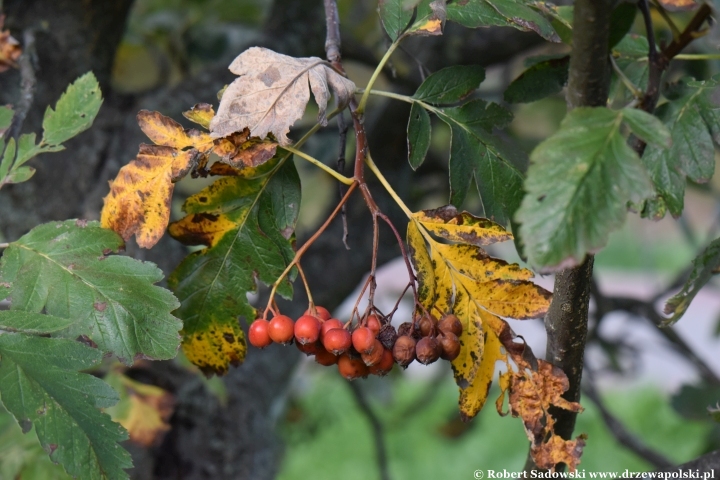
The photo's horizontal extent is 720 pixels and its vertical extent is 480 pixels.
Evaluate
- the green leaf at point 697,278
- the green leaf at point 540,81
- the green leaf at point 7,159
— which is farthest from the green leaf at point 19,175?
the green leaf at point 697,278

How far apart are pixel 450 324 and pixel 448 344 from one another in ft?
0.06

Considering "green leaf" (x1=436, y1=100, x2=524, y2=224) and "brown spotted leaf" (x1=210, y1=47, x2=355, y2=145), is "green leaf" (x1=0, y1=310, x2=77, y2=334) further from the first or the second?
"green leaf" (x1=436, y1=100, x2=524, y2=224)

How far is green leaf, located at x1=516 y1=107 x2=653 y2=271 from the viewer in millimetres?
418

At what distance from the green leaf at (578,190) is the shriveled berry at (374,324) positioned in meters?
0.18

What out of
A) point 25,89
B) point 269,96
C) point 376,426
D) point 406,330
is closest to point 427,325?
point 406,330

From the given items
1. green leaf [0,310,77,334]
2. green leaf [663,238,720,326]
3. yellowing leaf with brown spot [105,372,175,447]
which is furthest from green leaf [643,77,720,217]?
yellowing leaf with brown spot [105,372,175,447]

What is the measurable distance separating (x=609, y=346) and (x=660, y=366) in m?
2.79

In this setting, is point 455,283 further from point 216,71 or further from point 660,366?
point 660,366

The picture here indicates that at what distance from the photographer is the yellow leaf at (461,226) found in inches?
21.6

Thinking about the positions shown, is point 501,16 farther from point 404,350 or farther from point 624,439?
point 624,439

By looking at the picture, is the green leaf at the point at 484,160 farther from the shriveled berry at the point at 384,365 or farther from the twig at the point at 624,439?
the twig at the point at 624,439

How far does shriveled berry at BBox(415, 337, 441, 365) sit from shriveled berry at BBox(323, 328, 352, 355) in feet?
0.18

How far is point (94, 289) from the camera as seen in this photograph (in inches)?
23.6

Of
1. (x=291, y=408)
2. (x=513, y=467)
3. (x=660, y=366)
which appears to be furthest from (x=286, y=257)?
(x=660, y=366)
